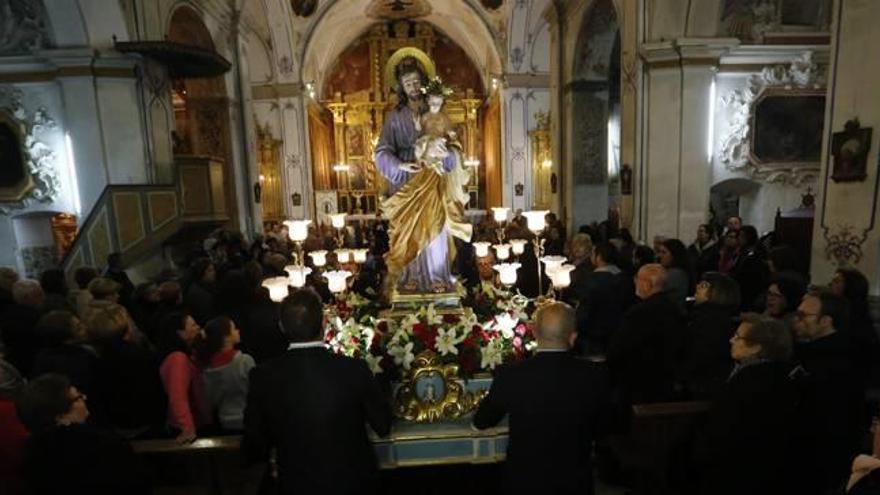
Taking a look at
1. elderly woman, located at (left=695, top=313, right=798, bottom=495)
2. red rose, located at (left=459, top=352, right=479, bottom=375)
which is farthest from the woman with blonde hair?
elderly woman, located at (left=695, top=313, right=798, bottom=495)

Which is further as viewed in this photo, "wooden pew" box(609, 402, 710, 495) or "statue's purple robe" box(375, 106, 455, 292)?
"statue's purple robe" box(375, 106, 455, 292)

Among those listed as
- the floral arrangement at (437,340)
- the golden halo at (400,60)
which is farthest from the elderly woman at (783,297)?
the golden halo at (400,60)

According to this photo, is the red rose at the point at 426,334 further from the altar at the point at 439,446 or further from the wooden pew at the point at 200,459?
the wooden pew at the point at 200,459

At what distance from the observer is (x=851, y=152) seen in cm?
497

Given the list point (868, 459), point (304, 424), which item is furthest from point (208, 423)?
point (868, 459)

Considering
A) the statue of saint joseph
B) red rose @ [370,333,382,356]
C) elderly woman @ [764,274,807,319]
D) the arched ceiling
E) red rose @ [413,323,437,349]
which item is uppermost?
the arched ceiling

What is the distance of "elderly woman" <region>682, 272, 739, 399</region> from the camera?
122 inches

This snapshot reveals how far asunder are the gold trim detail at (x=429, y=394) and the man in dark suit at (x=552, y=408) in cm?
109

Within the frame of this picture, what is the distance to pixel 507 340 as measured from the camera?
3533mm

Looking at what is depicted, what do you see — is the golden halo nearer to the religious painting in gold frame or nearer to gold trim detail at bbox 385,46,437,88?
gold trim detail at bbox 385,46,437,88

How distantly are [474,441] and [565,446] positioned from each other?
1.13m

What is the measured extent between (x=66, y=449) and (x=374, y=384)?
3.87ft

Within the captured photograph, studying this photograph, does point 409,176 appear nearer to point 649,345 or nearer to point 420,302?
point 420,302

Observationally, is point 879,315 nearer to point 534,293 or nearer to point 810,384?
point 810,384
